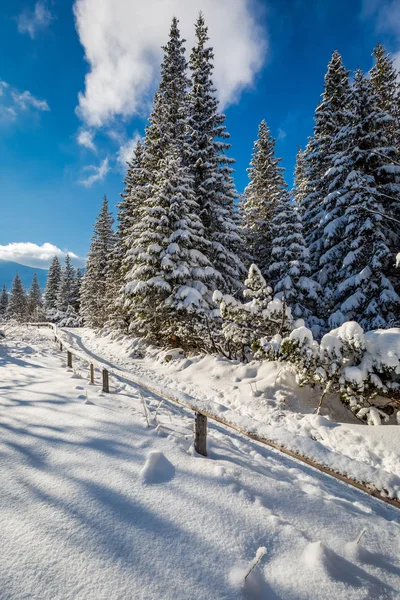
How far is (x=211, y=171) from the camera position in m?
15.2

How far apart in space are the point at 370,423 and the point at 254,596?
531 cm

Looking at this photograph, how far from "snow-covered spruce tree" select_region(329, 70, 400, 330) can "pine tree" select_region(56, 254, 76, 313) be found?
43265 mm

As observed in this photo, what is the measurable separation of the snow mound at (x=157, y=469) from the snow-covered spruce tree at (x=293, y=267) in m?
10.9

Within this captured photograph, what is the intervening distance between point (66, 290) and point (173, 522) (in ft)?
160

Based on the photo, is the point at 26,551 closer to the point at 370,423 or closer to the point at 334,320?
the point at 370,423

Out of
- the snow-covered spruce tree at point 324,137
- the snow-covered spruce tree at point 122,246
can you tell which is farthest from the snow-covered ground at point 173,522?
the snow-covered spruce tree at point 122,246

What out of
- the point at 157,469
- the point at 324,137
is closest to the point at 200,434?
the point at 157,469

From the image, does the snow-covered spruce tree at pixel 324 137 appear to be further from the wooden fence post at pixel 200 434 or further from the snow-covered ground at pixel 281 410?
the wooden fence post at pixel 200 434

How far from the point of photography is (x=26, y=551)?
2.43 meters

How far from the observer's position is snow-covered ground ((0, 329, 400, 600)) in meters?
2.24

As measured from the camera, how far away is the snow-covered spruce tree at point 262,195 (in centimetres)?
1759

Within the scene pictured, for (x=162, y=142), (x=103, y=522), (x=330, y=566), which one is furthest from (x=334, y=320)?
(x=162, y=142)

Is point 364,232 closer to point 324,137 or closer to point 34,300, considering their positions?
point 324,137

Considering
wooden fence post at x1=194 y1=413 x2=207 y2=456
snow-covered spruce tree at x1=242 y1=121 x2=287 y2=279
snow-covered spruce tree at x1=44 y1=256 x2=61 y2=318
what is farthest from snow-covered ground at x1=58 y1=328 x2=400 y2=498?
snow-covered spruce tree at x1=44 y1=256 x2=61 y2=318
